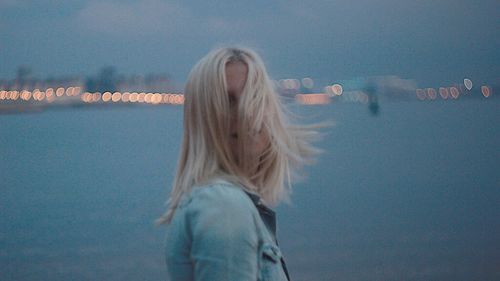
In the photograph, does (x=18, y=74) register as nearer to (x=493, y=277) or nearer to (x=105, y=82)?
(x=105, y=82)

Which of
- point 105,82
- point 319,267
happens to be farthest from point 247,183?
point 319,267

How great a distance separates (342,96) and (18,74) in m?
0.88

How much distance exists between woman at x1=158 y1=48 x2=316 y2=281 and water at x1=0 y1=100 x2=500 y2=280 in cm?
A: 131

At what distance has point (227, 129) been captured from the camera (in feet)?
3.29

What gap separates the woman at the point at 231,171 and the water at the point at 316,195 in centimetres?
131

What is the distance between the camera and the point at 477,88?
9.12 feet

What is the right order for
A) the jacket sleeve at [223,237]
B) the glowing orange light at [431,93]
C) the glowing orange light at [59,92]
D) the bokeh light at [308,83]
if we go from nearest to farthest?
the jacket sleeve at [223,237], the glowing orange light at [59,92], the bokeh light at [308,83], the glowing orange light at [431,93]

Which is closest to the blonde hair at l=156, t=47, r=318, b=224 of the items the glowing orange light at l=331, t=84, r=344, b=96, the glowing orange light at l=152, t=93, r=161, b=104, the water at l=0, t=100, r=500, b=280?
the water at l=0, t=100, r=500, b=280

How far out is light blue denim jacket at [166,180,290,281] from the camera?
90 centimetres

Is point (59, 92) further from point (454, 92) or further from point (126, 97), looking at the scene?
point (454, 92)

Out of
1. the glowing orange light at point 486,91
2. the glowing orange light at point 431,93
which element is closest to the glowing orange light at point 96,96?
the glowing orange light at point 431,93

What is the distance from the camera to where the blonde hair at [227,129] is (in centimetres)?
100

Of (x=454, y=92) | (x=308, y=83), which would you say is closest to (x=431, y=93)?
(x=454, y=92)

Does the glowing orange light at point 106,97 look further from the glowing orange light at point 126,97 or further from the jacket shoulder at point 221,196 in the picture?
the jacket shoulder at point 221,196
